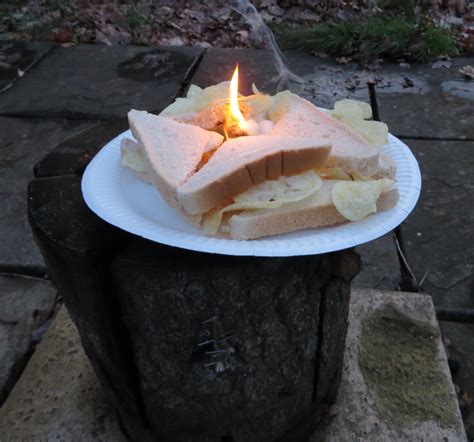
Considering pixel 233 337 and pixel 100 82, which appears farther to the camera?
pixel 100 82

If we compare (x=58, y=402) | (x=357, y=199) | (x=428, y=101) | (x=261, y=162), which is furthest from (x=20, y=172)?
(x=428, y=101)

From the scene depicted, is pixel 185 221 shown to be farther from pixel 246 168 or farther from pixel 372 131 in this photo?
pixel 372 131

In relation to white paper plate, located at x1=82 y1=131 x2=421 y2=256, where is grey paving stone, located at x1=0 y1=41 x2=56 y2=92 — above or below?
below

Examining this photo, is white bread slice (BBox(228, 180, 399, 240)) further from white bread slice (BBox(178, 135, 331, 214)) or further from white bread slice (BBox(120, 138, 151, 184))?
white bread slice (BBox(120, 138, 151, 184))

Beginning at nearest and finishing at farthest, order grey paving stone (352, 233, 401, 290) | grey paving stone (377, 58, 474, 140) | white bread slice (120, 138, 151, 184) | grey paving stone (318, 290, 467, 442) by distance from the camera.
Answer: white bread slice (120, 138, 151, 184) < grey paving stone (318, 290, 467, 442) < grey paving stone (352, 233, 401, 290) < grey paving stone (377, 58, 474, 140)

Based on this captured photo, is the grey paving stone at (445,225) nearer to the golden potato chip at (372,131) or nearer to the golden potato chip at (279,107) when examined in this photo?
the golden potato chip at (372,131)

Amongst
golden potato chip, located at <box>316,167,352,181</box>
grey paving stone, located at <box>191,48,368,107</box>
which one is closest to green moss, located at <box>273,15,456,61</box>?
grey paving stone, located at <box>191,48,368,107</box>

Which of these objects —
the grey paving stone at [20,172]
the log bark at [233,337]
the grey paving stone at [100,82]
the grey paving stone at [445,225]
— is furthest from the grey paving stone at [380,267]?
the grey paving stone at [100,82]
